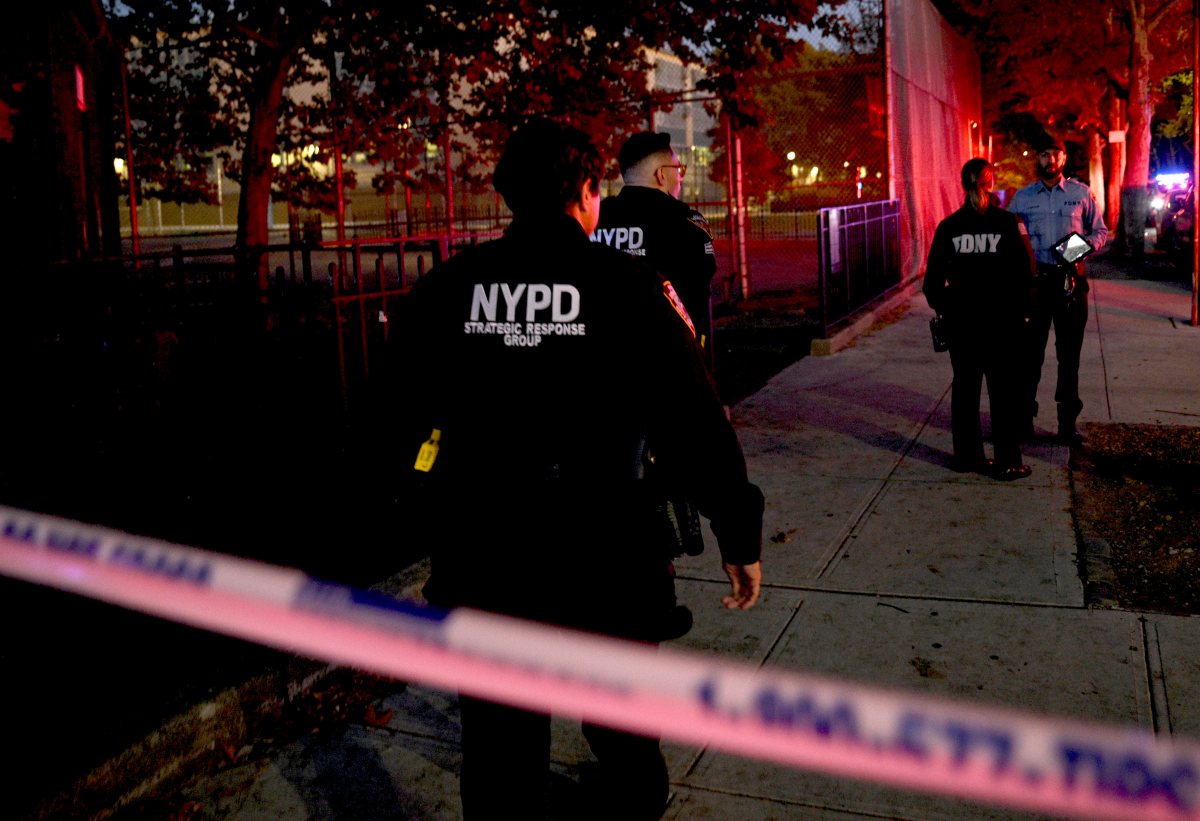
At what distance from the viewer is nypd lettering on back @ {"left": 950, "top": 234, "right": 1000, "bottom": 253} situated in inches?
241

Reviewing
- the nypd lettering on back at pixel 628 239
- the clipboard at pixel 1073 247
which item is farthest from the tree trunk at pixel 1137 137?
the nypd lettering on back at pixel 628 239

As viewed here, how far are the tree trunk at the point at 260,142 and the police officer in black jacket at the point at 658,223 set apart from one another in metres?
9.41

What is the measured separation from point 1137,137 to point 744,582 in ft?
83.7

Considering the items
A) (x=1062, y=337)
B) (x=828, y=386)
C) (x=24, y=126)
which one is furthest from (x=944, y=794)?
(x=24, y=126)

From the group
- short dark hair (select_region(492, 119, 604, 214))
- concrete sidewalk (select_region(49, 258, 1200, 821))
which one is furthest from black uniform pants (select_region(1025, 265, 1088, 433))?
short dark hair (select_region(492, 119, 604, 214))

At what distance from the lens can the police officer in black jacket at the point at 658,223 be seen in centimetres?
464

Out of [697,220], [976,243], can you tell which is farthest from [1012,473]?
[697,220]

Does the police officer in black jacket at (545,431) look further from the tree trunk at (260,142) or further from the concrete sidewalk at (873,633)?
the tree trunk at (260,142)

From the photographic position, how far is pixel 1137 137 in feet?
79.9

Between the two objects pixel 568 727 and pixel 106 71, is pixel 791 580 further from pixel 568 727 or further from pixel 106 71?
pixel 106 71

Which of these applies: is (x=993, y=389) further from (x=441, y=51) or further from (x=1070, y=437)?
(x=441, y=51)

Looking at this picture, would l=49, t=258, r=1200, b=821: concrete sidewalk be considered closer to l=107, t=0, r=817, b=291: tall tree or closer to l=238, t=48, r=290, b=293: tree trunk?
l=107, t=0, r=817, b=291: tall tree

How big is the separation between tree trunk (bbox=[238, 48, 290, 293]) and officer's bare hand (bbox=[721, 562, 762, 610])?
38.3ft

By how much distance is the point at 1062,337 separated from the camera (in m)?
7.07
